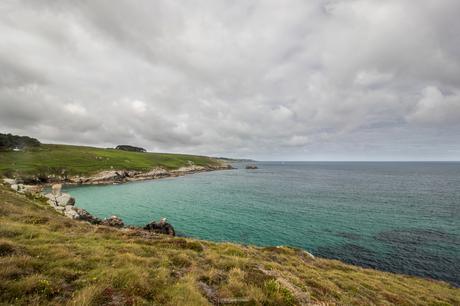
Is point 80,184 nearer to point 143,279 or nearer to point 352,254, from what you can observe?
point 143,279

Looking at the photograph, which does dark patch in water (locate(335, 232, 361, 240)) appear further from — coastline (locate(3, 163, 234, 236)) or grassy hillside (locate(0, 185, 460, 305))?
coastline (locate(3, 163, 234, 236))

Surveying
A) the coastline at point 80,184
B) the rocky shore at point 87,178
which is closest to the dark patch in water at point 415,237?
the coastline at point 80,184

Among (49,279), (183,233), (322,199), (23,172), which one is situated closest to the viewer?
(49,279)

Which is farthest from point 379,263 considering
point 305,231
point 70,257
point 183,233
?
point 70,257

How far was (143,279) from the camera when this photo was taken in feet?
29.1

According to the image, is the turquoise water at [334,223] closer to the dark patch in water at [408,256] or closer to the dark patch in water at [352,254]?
the dark patch in water at [408,256]

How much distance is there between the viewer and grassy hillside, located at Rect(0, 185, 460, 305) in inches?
284

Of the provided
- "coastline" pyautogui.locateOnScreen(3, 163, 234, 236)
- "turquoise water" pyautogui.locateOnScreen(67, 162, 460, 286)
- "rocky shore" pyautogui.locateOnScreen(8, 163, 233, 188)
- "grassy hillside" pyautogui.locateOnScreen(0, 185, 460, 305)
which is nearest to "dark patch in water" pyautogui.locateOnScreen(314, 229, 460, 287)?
"turquoise water" pyautogui.locateOnScreen(67, 162, 460, 286)

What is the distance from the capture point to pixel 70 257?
10336 mm

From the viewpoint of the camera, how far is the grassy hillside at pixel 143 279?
23.6 ft

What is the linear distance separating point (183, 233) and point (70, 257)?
25.8 m

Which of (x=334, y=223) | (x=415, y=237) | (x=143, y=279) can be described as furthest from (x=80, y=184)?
(x=415, y=237)

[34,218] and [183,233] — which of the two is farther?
[183,233]

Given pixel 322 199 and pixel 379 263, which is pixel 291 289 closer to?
pixel 379 263
